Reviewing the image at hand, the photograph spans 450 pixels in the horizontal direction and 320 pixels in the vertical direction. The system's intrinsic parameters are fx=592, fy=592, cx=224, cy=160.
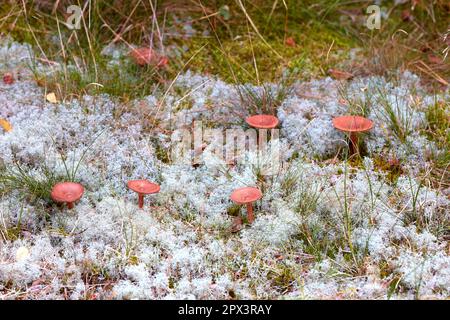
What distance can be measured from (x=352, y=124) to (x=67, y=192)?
1626 millimetres

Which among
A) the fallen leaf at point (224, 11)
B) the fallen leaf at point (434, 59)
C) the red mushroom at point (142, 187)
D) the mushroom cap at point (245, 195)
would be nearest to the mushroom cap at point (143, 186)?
the red mushroom at point (142, 187)

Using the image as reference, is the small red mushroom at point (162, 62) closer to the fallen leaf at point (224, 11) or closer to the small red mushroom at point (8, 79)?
the fallen leaf at point (224, 11)

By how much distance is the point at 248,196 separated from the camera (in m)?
3.03

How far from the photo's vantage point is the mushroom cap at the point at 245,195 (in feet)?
9.80

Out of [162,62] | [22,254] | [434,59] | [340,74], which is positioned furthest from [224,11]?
[22,254]

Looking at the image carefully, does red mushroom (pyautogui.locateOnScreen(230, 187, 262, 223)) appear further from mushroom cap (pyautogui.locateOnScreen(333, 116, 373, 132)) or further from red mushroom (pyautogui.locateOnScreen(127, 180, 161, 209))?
mushroom cap (pyautogui.locateOnScreen(333, 116, 373, 132))

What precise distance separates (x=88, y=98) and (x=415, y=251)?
2.21 metres

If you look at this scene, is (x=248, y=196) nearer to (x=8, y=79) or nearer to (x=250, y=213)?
(x=250, y=213)

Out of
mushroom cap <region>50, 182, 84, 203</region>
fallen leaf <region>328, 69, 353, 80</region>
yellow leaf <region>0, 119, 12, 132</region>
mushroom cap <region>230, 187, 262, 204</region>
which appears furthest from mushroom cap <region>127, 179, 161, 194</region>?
fallen leaf <region>328, 69, 353, 80</region>

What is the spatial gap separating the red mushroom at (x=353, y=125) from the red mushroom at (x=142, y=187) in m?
1.11

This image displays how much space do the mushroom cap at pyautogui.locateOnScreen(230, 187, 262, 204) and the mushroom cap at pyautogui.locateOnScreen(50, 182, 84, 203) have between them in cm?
77
